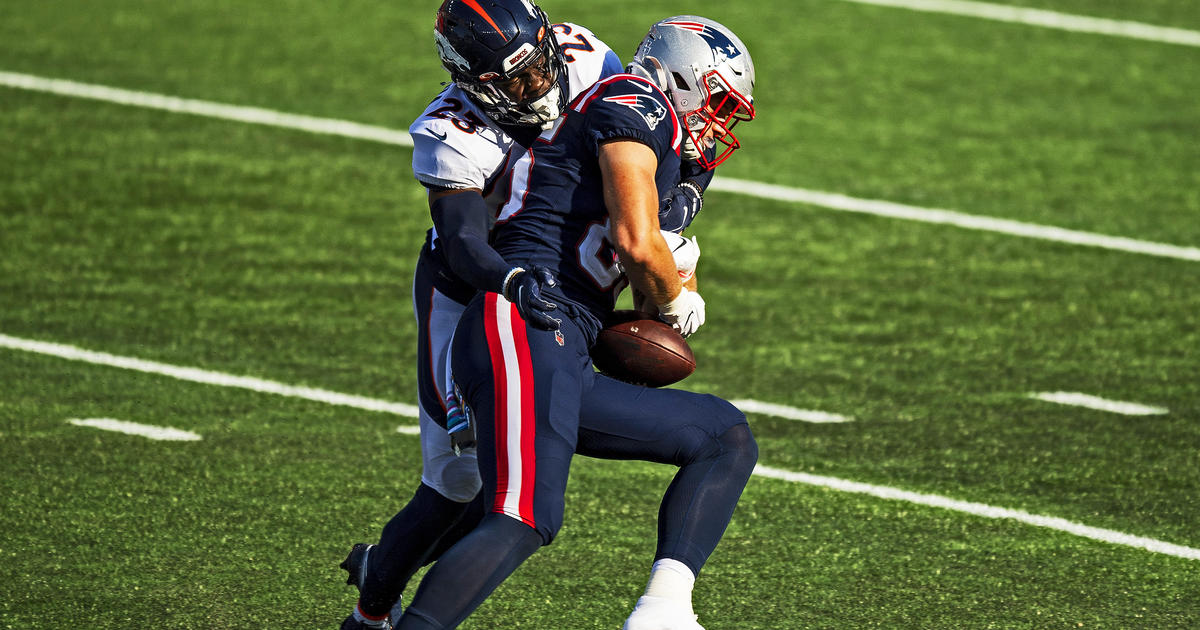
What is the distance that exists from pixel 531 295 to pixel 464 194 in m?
0.38

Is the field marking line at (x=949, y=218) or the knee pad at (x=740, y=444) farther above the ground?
the knee pad at (x=740, y=444)

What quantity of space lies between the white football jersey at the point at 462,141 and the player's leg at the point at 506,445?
1.01 feet

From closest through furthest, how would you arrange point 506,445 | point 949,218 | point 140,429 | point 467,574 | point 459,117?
point 467,574, point 506,445, point 459,117, point 140,429, point 949,218

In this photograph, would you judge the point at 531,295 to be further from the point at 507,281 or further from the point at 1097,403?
the point at 1097,403

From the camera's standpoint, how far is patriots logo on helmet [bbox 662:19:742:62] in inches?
174

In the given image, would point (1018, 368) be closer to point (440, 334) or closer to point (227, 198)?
point (440, 334)

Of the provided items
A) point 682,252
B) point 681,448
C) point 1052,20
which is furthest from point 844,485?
point 1052,20

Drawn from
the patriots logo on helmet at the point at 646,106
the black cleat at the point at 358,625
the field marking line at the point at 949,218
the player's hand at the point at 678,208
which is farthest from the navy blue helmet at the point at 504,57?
the field marking line at the point at 949,218

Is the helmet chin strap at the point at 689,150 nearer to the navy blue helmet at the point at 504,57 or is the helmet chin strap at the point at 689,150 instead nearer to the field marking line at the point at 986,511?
the navy blue helmet at the point at 504,57

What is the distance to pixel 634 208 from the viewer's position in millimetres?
3746

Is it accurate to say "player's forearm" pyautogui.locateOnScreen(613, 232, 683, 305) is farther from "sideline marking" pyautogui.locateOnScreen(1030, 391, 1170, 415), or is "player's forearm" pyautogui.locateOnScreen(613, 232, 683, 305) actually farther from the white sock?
"sideline marking" pyautogui.locateOnScreen(1030, 391, 1170, 415)

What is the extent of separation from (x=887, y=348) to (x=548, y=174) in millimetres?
3537

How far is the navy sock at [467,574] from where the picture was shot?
3.53m

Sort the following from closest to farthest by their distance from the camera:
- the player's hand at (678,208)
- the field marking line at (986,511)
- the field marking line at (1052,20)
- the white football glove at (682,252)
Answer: the white football glove at (682,252), the player's hand at (678,208), the field marking line at (986,511), the field marking line at (1052,20)
